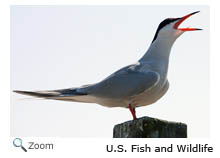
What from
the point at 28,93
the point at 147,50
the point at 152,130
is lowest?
the point at 152,130

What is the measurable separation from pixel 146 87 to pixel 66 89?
2.75 feet

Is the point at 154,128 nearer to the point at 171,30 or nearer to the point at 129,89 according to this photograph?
the point at 129,89

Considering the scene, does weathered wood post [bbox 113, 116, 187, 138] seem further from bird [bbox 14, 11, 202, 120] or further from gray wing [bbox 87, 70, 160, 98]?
gray wing [bbox 87, 70, 160, 98]

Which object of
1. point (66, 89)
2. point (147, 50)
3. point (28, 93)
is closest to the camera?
point (28, 93)

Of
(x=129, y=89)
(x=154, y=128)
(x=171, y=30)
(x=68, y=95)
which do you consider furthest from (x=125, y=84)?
(x=154, y=128)

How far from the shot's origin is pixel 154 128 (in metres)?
3.46

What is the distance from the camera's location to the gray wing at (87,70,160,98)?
496 centimetres

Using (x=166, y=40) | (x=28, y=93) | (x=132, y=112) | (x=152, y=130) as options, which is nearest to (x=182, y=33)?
(x=166, y=40)

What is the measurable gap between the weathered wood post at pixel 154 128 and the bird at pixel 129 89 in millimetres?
1256

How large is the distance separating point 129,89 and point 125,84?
0.08 metres

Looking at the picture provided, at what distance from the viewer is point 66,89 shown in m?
5.05

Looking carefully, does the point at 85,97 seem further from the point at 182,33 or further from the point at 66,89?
the point at 182,33

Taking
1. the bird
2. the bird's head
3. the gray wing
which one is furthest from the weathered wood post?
the bird's head

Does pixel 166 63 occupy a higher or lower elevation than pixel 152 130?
higher
